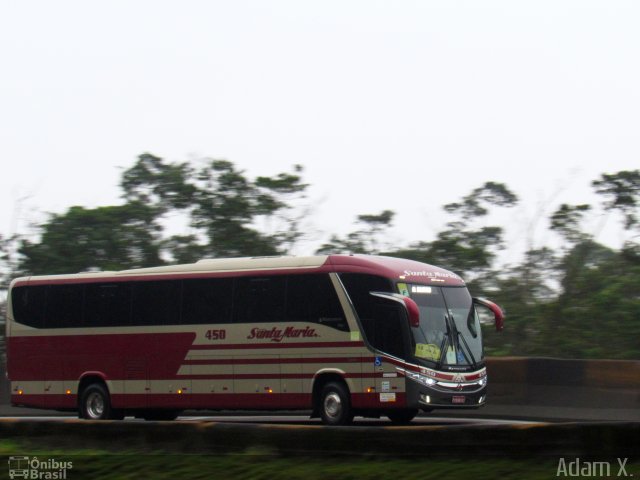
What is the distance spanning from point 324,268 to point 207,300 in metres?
2.77

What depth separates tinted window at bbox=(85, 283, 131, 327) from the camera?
2322 cm

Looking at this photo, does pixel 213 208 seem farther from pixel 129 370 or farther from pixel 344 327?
pixel 344 327

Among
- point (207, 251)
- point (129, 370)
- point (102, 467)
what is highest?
point (207, 251)

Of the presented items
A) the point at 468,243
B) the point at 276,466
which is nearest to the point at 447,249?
the point at 468,243

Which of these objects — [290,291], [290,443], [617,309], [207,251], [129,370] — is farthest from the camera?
[207,251]

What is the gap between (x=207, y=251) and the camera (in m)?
35.8

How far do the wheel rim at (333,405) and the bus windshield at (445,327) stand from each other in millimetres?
1693

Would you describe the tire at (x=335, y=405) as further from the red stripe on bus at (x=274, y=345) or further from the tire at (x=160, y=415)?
the tire at (x=160, y=415)

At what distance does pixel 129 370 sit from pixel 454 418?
6678 millimetres

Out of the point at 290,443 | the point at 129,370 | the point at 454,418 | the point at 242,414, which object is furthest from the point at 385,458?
the point at 242,414

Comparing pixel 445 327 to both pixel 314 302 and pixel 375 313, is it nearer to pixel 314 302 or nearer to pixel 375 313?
pixel 375 313

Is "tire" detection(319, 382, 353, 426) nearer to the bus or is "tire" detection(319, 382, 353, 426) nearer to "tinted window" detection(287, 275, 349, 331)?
the bus

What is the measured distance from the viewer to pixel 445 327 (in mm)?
20281

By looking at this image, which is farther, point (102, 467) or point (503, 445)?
point (102, 467)
